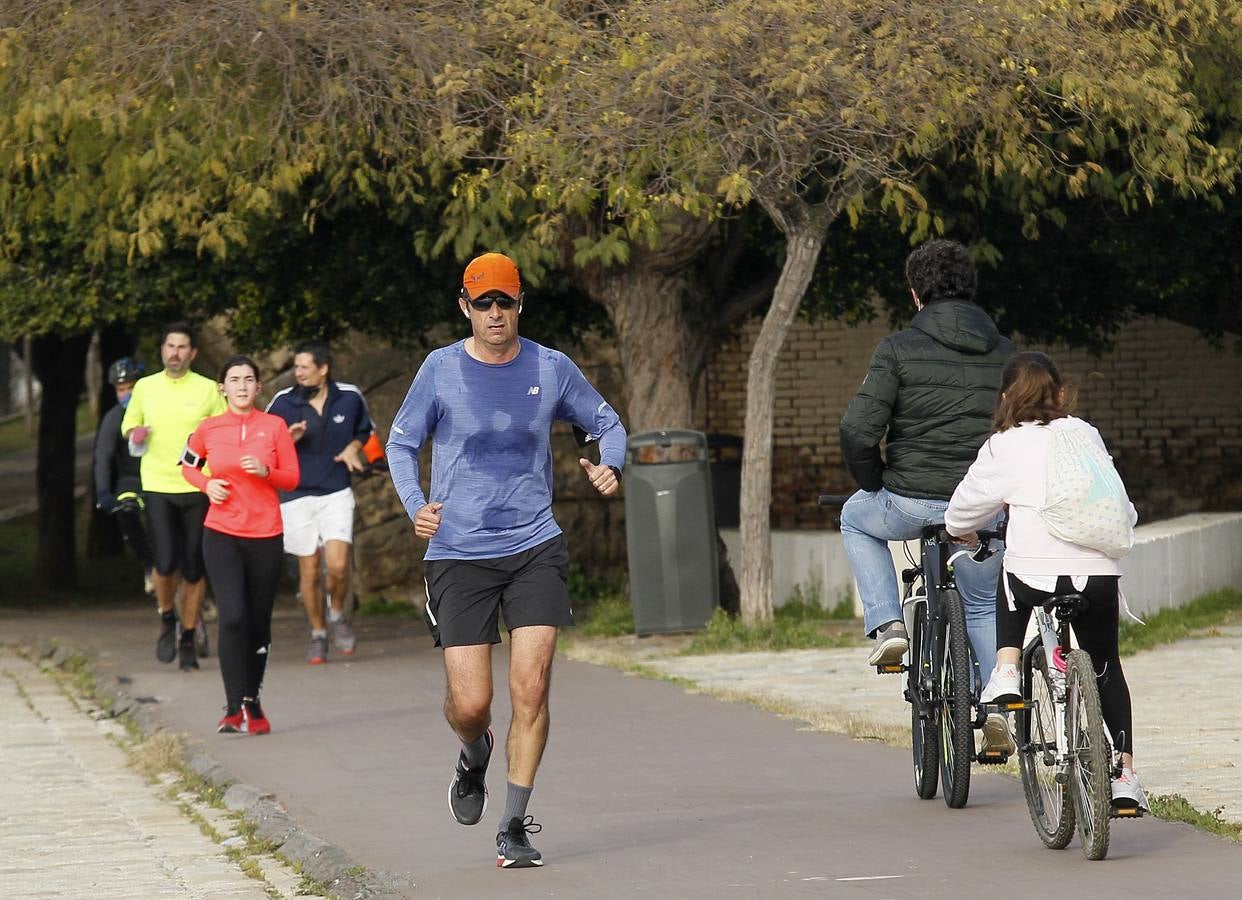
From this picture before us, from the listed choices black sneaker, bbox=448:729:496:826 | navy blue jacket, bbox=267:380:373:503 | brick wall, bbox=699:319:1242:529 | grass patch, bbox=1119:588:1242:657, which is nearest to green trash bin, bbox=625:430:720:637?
navy blue jacket, bbox=267:380:373:503

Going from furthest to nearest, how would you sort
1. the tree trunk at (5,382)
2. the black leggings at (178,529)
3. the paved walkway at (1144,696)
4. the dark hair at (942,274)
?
the tree trunk at (5,382), the black leggings at (178,529), the paved walkway at (1144,696), the dark hair at (942,274)

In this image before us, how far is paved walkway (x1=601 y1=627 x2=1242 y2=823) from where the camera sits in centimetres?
794

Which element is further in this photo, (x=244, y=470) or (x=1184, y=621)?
(x=1184, y=621)

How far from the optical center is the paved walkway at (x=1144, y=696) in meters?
7.94

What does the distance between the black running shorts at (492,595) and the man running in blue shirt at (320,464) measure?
6544 millimetres

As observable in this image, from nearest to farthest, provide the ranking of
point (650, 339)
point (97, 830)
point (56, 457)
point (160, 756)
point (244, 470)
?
point (97, 830)
point (160, 756)
point (244, 470)
point (650, 339)
point (56, 457)

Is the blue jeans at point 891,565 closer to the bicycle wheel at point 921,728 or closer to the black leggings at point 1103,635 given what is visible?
the bicycle wheel at point 921,728

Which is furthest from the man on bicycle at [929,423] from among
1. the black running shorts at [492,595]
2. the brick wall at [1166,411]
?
the brick wall at [1166,411]

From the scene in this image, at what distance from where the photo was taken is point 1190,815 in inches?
272

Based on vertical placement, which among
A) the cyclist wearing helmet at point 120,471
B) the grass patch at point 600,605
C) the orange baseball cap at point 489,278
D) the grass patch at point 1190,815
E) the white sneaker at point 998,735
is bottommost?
the grass patch at point 600,605

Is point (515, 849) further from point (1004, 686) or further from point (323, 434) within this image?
point (323, 434)

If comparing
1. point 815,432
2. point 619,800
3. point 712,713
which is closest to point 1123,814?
point 619,800

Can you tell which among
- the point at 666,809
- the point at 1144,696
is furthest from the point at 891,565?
the point at 1144,696

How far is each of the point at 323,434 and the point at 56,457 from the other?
539 inches
